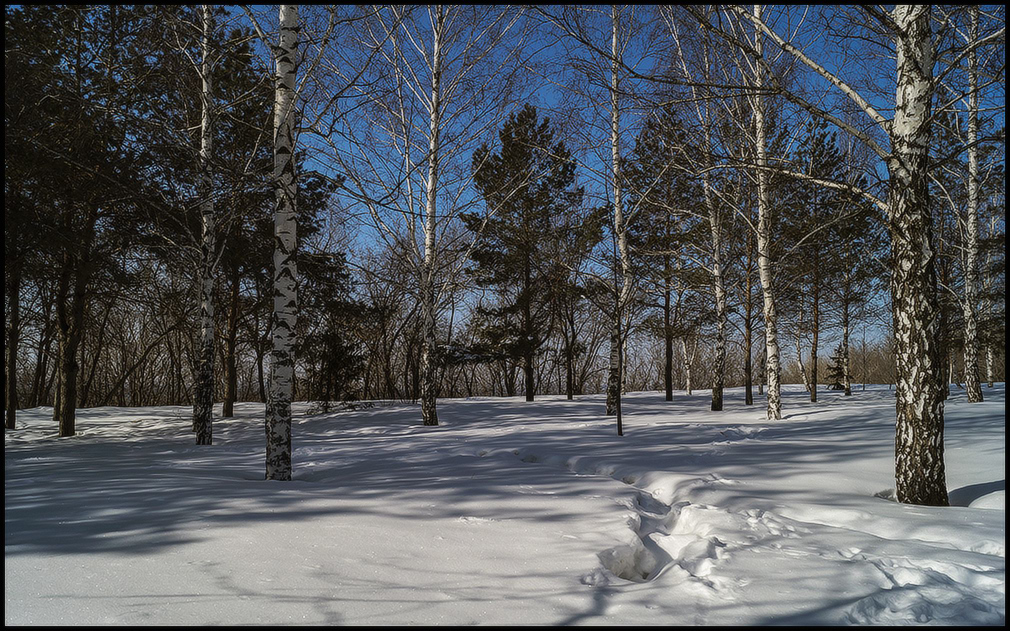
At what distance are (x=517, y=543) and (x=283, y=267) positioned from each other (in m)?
3.56

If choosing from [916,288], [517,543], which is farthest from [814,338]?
[517,543]

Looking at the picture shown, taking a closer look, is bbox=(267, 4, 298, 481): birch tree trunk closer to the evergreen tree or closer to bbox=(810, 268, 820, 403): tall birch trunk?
the evergreen tree

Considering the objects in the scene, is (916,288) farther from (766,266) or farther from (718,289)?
(718,289)

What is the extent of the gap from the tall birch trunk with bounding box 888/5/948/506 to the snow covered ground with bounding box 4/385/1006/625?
1.15ft

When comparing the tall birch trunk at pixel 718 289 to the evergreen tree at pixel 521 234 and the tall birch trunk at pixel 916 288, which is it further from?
the tall birch trunk at pixel 916 288

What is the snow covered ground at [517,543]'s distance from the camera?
209 centimetres

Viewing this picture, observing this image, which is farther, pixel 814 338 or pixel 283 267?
pixel 814 338

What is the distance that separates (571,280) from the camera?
57.3 ft

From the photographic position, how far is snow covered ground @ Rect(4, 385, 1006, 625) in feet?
6.85

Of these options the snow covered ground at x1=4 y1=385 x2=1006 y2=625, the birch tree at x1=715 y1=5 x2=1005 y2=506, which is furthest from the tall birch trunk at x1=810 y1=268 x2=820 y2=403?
the birch tree at x1=715 y1=5 x2=1005 y2=506

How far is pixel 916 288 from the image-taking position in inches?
150

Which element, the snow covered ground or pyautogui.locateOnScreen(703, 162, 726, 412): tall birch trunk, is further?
pyautogui.locateOnScreen(703, 162, 726, 412): tall birch trunk

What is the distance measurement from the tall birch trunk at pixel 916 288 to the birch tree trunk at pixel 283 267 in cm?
533

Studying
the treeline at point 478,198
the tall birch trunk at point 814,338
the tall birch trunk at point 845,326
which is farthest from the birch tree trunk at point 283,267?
the tall birch trunk at point 845,326
